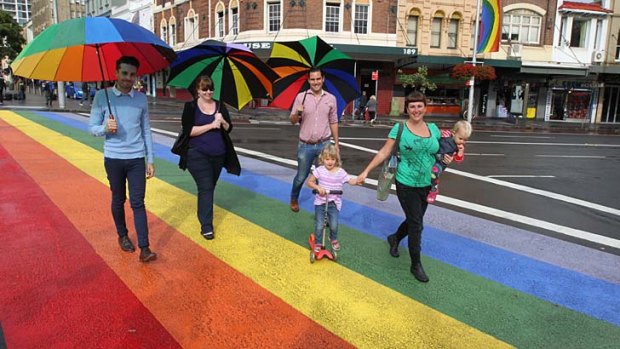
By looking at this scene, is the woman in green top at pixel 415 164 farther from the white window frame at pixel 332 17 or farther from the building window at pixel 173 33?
the building window at pixel 173 33

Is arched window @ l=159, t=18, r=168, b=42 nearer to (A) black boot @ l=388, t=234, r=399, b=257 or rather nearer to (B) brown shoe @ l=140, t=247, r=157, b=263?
(B) brown shoe @ l=140, t=247, r=157, b=263

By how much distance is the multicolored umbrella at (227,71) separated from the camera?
541 centimetres

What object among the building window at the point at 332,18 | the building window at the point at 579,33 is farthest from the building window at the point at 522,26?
the building window at the point at 332,18

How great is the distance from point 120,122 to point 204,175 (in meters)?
1.10

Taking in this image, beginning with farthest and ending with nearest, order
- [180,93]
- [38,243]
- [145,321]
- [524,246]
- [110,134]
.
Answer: [180,93] → [524,246] → [38,243] → [110,134] → [145,321]

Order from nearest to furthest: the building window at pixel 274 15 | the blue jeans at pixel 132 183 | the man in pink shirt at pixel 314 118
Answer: the blue jeans at pixel 132 183, the man in pink shirt at pixel 314 118, the building window at pixel 274 15

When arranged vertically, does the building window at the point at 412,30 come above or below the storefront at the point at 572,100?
above

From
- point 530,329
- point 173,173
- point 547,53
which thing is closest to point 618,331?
point 530,329

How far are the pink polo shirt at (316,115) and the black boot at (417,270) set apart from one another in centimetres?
221

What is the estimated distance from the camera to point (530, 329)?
368 centimetres

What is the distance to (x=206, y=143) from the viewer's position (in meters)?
5.10

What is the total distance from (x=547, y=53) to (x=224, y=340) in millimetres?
37857

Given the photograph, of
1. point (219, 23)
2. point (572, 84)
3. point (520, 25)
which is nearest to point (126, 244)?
point (219, 23)

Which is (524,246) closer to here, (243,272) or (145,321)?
(243,272)
